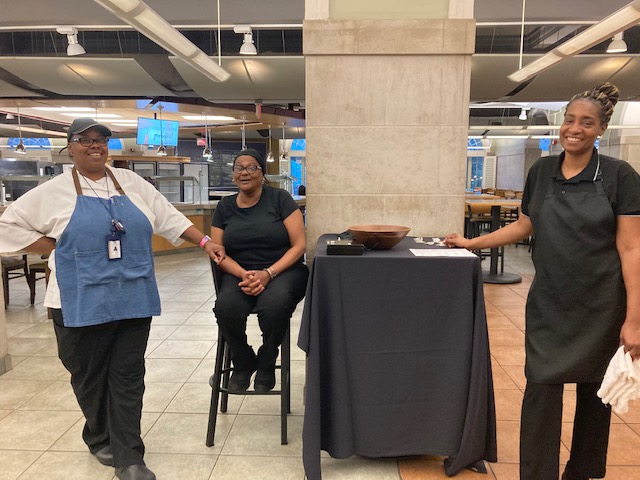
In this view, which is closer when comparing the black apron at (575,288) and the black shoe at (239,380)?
the black apron at (575,288)

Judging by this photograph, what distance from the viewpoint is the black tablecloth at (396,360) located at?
2.17 meters

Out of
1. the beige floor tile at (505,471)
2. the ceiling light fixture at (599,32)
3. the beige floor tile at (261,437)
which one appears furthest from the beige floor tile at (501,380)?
the ceiling light fixture at (599,32)

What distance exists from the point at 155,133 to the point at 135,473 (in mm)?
9873

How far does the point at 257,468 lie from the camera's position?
2.36m

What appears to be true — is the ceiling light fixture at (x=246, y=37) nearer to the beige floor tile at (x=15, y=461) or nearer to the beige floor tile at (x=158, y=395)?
the beige floor tile at (x=158, y=395)

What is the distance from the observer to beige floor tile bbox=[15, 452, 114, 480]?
7.51 ft

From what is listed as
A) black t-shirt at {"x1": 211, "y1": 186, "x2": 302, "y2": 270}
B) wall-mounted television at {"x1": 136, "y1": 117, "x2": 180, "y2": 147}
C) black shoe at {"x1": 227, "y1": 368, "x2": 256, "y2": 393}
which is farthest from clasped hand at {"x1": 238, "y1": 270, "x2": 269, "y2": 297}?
wall-mounted television at {"x1": 136, "y1": 117, "x2": 180, "y2": 147}

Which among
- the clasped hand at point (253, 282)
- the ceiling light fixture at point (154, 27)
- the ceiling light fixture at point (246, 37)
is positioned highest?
the ceiling light fixture at point (246, 37)

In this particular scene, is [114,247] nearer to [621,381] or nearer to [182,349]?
[621,381]

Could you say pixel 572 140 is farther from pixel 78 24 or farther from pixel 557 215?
pixel 78 24

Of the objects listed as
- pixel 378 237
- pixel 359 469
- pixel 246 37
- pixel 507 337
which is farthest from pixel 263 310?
pixel 246 37

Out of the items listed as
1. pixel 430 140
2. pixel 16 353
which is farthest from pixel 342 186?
pixel 16 353

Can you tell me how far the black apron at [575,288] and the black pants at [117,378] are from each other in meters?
1.76

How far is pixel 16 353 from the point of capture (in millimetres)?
3939
